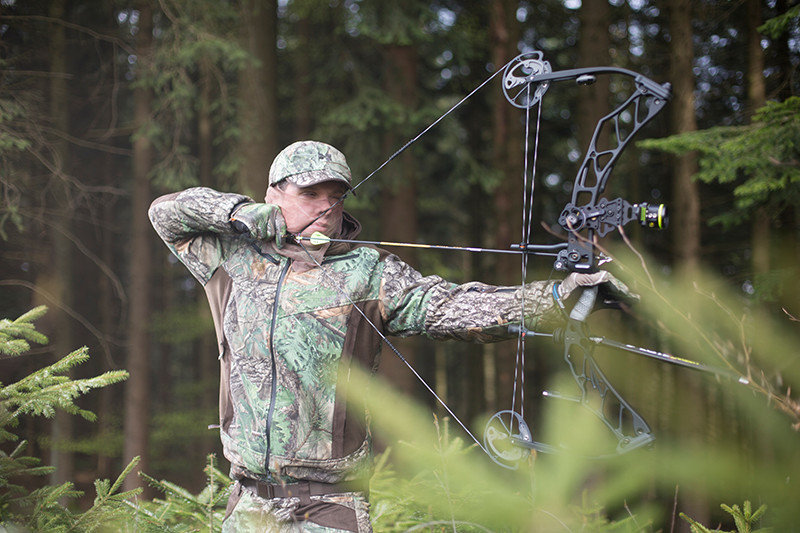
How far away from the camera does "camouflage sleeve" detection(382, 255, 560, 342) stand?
2441 mm

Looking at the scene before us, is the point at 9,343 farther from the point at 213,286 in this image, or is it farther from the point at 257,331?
the point at 257,331

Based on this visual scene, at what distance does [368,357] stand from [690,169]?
5068mm

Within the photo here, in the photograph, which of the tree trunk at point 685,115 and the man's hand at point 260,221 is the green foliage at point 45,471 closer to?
the man's hand at point 260,221

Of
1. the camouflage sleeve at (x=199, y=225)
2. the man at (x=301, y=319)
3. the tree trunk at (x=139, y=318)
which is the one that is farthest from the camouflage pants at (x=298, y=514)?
the tree trunk at (x=139, y=318)

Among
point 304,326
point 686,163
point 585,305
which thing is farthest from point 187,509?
point 686,163

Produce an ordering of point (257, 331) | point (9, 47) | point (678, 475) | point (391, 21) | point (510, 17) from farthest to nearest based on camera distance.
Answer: point (510, 17) < point (391, 21) < point (9, 47) < point (257, 331) < point (678, 475)

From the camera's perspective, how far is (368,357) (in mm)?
2762

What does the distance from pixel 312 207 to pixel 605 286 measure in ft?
4.27

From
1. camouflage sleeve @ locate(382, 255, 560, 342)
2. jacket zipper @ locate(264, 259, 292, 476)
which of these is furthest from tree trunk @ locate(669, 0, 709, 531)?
jacket zipper @ locate(264, 259, 292, 476)

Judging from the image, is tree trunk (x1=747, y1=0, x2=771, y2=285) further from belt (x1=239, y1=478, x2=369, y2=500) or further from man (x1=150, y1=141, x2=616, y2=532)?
belt (x1=239, y1=478, x2=369, y2=500)

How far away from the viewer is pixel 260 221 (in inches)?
105

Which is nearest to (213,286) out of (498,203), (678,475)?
(678,475)

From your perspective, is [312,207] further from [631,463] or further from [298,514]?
[631,463]

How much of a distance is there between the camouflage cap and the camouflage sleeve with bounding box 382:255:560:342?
1.43ft
